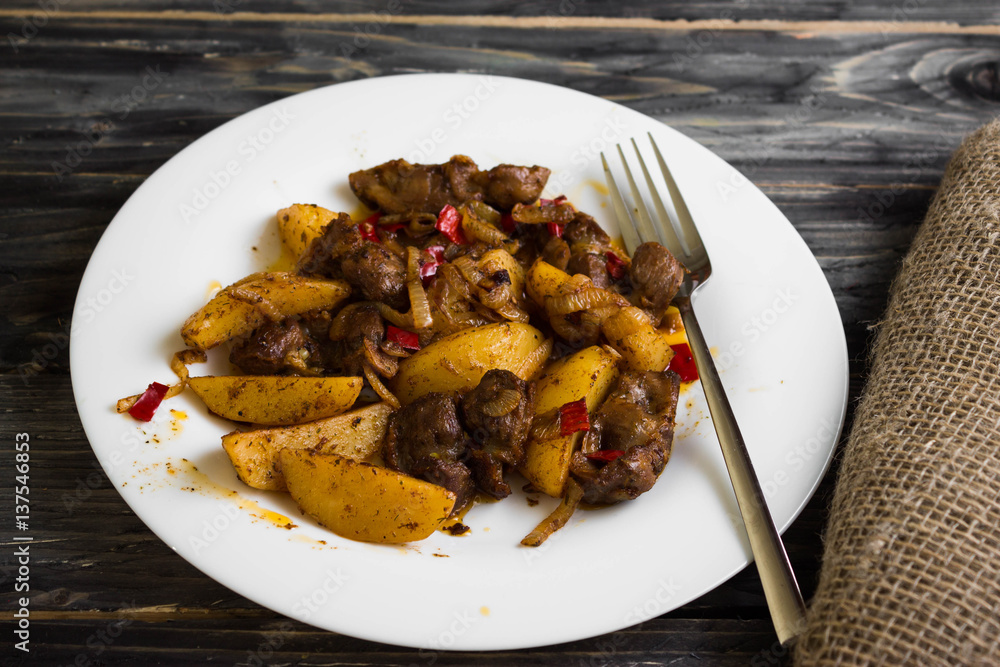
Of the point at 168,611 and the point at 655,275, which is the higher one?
the point at 655,275

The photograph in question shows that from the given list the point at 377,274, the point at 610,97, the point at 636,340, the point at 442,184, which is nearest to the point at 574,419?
the point at 636,340

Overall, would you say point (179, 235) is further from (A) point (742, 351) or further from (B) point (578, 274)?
(A) point (742, 351)

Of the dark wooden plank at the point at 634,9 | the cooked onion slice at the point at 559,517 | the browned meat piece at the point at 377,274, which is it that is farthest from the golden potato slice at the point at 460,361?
the dark wooden plank at the point at 634,9

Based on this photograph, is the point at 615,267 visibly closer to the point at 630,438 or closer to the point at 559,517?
the point at 630,438

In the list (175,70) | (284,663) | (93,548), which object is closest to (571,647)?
(284,663)

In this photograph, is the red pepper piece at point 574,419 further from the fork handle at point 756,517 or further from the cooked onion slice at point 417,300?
the cooked onion slice at point 417,300
